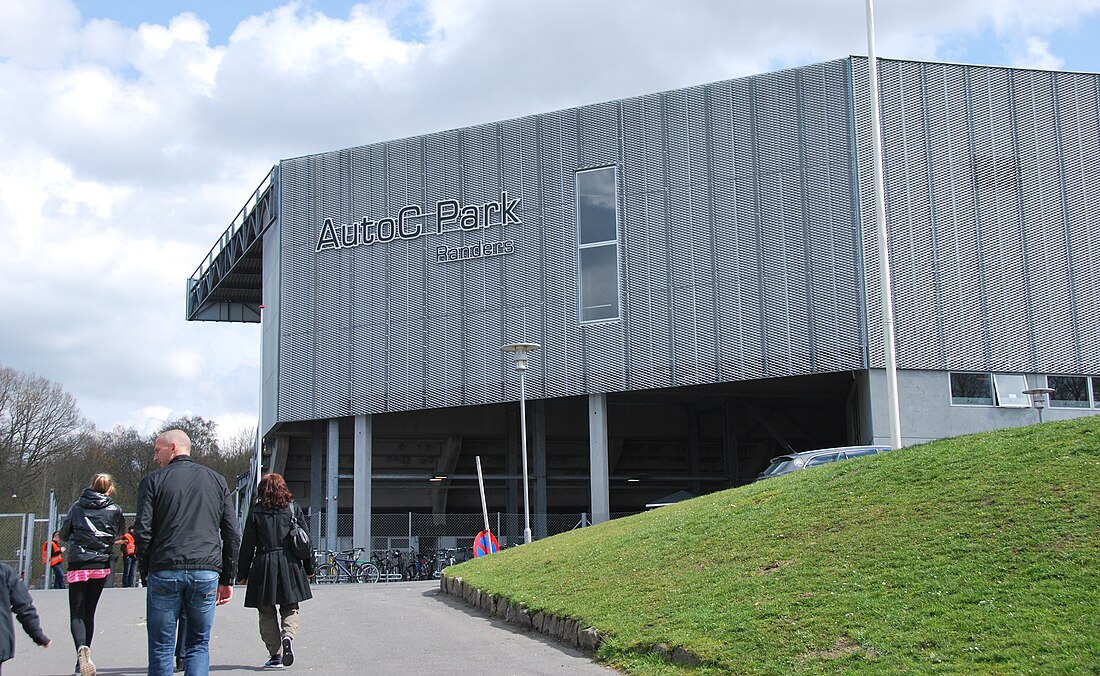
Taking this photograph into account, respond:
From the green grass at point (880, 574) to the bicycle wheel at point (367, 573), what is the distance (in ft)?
57.6

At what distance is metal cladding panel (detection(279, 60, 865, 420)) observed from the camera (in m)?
32.8

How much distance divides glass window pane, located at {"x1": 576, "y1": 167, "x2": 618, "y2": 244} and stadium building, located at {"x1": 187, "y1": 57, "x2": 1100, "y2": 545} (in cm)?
7

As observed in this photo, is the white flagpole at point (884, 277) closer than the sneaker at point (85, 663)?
No

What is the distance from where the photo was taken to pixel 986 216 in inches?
1282

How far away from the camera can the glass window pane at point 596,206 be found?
35.0m

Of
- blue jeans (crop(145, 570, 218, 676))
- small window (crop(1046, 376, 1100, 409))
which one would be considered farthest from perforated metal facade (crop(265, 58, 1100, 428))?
blue jeans (crop(145, 570, 218, 676))

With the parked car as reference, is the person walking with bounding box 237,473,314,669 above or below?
below

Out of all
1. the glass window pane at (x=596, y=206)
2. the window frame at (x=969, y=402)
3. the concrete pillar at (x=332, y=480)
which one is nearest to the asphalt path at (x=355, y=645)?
the glass window pane at (x=596, y=206)

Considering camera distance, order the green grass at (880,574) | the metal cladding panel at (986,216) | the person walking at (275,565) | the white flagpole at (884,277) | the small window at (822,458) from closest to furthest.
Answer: the green grass at (880,574) < the person walking at (275,565) < the white flagpole at (884,277) < the small window at (822,458) < the metal cladding panel at (986,216)

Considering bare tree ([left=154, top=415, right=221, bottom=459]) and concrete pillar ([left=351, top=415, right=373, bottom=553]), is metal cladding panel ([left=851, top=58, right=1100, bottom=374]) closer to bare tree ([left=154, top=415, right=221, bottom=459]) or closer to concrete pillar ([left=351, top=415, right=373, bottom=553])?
concrete pillar ([left=351, top=415, right=373, bottom=553])

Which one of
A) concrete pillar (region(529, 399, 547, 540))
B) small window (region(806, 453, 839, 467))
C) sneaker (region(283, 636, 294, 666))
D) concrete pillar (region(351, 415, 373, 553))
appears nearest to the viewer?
sneaker (region(283, 636, 294, 666))

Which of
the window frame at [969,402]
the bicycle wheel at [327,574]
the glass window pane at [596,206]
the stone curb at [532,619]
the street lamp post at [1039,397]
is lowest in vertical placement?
the bicycle wheel at [327,574]

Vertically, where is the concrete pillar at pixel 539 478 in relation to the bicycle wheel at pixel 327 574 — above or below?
above

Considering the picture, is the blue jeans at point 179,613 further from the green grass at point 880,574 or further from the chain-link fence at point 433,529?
the chain-link fence at point 433,529
